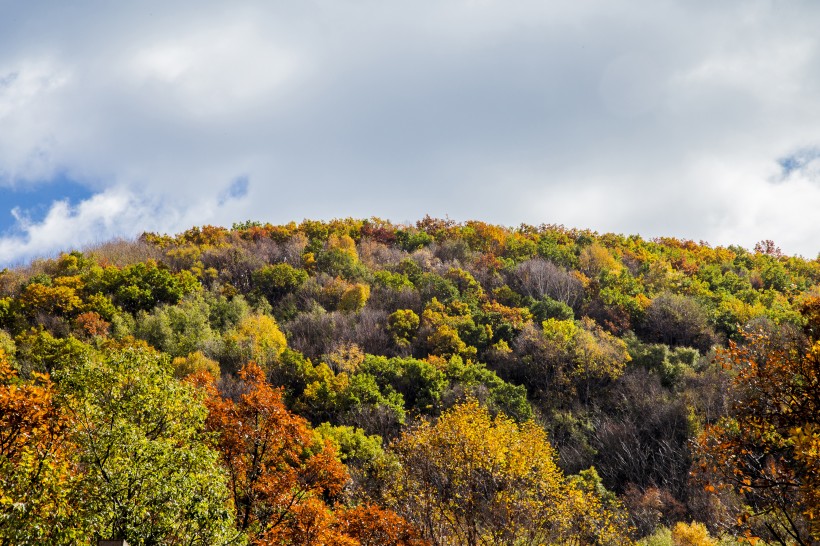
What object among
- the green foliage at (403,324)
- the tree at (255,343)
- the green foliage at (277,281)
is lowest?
the tree at (255,343)

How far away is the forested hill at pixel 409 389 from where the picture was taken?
12539 millimetres

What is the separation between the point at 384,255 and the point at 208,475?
51527 millimetres

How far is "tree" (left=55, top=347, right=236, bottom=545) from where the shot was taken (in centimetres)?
1176

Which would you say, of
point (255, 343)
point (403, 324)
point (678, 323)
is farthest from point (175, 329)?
point (678, 323)

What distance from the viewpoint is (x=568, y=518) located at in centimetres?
2286

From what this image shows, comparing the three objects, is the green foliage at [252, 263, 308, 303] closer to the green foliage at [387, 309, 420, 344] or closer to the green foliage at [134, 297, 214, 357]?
the green foliage at [134, 297, 214, 357]

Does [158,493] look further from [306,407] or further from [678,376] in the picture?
[678,376]

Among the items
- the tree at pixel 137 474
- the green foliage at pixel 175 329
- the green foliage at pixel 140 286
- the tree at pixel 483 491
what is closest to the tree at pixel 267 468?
the tree at pixel 137 474

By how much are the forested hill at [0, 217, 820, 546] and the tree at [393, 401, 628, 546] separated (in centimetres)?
10

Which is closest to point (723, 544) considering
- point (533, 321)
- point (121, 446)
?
point (121, 446)

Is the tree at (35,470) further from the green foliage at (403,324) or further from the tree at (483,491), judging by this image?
the green foliage at (403,324)

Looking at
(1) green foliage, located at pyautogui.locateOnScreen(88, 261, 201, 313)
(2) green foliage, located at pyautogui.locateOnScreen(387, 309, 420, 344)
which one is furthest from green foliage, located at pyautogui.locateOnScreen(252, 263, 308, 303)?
(2) green foliage, located at pyautogui.locateOnScreen(387, 309, 420, 344)

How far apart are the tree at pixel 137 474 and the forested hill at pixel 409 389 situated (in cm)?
5

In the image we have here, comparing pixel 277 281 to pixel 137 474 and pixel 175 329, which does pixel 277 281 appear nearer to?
pixel 175 329
